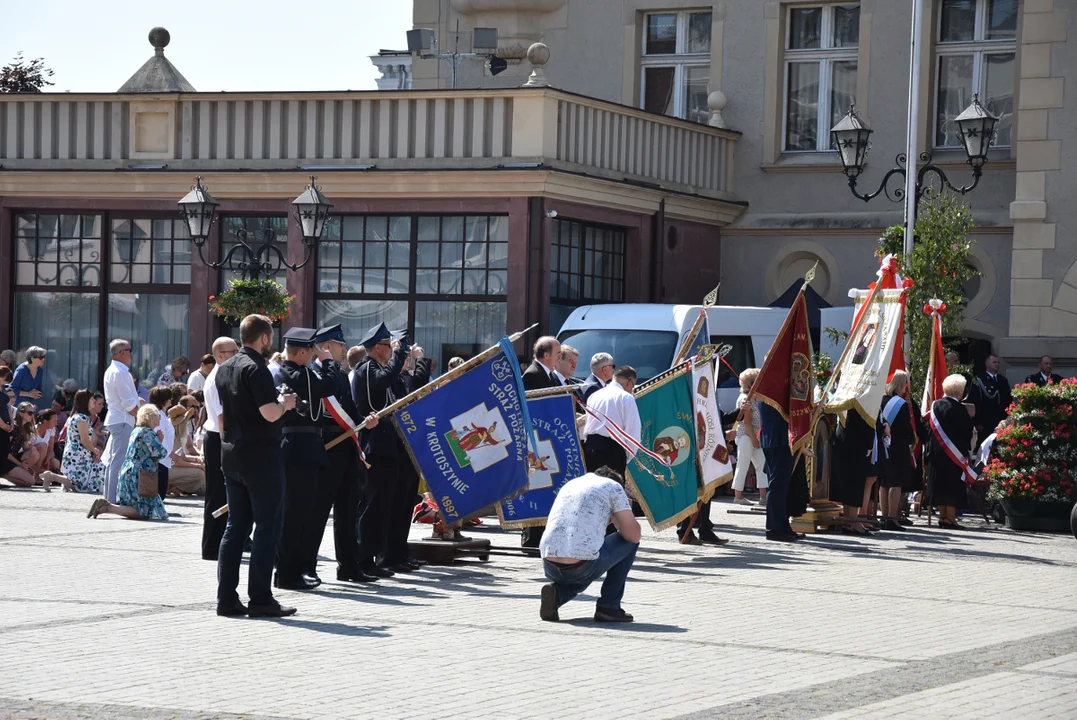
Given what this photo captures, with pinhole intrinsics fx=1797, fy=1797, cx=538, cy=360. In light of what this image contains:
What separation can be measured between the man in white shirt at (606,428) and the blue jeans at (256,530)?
13.5ft

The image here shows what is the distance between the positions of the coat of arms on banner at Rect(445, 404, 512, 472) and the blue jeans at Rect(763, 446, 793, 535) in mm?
4051

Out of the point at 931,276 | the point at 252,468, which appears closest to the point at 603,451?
the point at 252,468

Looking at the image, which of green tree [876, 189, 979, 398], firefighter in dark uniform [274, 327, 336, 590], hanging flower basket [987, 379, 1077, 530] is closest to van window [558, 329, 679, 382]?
green tree [876, 189, 979, 398]

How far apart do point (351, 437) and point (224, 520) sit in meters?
1.60

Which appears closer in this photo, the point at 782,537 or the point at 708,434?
the point at 708,434

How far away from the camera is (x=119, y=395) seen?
19016 millimetres

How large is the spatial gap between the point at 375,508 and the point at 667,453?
3.61 meters

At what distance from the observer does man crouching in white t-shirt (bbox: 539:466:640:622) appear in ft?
35.8

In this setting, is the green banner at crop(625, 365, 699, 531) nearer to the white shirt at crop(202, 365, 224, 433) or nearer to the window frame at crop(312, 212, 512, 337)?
the white shirt at crop(202, 365, 224, 433)

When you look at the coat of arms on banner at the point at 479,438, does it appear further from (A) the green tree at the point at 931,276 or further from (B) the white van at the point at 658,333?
(A) the green tree at the point at 931,276

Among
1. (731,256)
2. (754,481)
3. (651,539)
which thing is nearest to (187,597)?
(651,539)

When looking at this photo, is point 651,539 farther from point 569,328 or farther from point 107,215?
point 107,215

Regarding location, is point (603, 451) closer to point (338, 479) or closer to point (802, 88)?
point (338, 479)

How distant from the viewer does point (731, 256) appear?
91.3 ft
